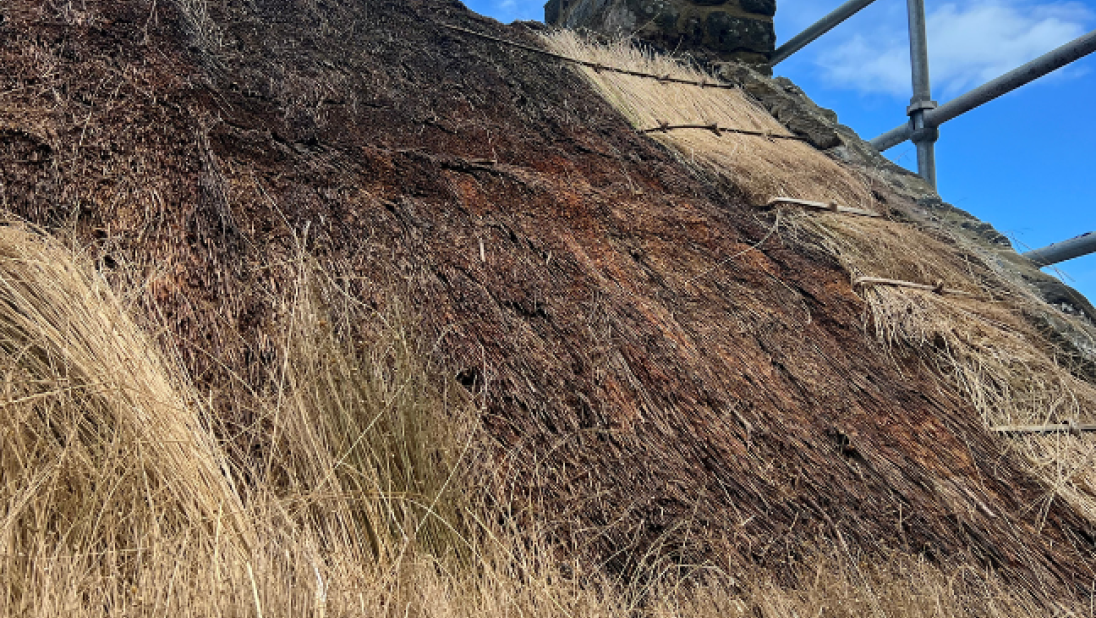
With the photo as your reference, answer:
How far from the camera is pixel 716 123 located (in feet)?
21.0

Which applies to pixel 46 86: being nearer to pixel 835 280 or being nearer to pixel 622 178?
pixel 622 178

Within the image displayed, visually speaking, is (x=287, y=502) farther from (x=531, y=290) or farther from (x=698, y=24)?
(x=698, y=24)

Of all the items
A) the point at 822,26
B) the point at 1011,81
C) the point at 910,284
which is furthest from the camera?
the point at 822,26

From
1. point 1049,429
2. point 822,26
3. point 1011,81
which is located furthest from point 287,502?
point 822,26

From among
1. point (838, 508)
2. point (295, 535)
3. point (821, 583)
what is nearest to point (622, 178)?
point (838, 508)

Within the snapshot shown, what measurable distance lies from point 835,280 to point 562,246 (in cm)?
166

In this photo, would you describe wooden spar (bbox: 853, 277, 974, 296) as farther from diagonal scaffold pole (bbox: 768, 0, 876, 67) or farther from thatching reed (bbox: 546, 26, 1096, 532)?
diagonal scaffold pole (bbox: 768, 0, 876, 67)

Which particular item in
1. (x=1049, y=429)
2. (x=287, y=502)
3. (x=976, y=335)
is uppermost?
(x=976, y=335)

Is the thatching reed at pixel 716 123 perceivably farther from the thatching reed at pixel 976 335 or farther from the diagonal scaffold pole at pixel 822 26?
the diagonal scaffold pole at pixel 822 26

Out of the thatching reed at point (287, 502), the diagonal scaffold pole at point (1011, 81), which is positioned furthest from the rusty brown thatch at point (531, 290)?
the diagonal scaffold pole at point (1011, 81)

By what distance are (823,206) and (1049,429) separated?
6.50ft

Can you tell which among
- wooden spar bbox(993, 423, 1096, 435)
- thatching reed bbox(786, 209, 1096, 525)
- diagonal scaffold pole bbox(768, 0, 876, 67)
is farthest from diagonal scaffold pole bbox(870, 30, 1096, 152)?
wooden spar bbox(993, 423, 1096, 435)

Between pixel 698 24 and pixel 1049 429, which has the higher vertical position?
pixel 698 24

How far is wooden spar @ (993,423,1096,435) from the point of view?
3.82m
